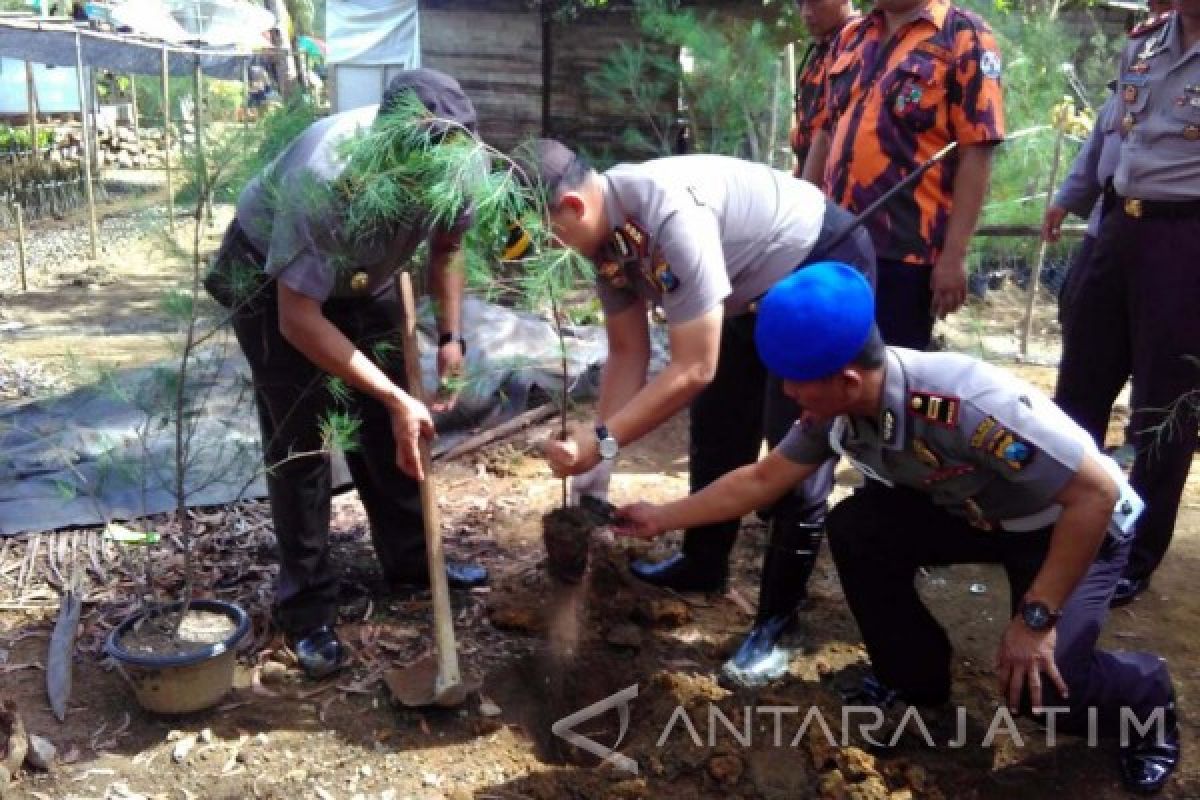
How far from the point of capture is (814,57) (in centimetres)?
443

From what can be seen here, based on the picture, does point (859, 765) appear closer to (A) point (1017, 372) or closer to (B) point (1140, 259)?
(B) point (1140, 259)

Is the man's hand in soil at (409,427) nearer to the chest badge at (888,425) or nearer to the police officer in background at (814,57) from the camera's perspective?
the chest badge at (888,425)

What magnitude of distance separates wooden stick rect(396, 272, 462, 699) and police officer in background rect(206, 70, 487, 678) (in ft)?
0.23

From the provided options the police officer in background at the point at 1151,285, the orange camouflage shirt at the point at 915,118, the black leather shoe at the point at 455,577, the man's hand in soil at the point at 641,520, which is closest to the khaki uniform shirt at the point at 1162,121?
the police officer in background at the point at 1151,285

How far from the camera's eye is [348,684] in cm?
310

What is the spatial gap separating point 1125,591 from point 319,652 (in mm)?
2595

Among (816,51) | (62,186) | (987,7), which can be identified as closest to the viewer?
(816,51)

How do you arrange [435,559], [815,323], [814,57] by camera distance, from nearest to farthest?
[815,323], [435,559], [814,57]

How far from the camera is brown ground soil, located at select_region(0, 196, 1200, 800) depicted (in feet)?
8.61

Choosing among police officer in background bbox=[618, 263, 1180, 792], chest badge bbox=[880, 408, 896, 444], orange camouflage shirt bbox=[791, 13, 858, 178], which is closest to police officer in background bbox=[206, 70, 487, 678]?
police officer in background bbox=[618, 263, 1180, 792]

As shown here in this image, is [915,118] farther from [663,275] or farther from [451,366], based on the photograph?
[451,366]

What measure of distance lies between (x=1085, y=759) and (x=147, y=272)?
10.6m

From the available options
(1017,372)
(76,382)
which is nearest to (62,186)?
(76,382)

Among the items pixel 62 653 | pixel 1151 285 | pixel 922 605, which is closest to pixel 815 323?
pixel 922 605
